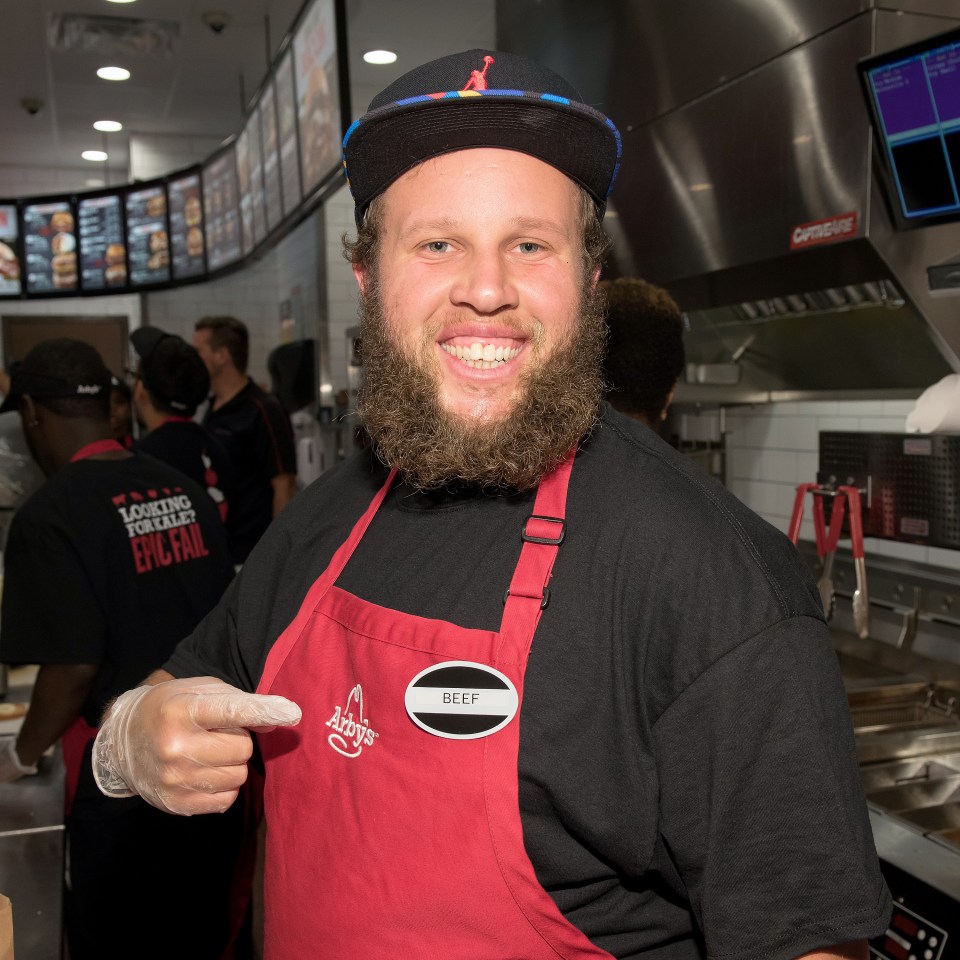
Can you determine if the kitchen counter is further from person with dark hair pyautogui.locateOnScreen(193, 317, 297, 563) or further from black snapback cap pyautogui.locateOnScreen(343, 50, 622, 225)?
person with dark hair pyautogui.locateOnScreen(193, 317, 297, 563)

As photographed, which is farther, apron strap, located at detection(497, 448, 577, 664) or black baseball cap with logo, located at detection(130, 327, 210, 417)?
black baseball cap with logo, located at detection(130, 327, 210, 417)

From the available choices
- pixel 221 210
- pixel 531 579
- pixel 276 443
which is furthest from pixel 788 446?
pixel 221 210

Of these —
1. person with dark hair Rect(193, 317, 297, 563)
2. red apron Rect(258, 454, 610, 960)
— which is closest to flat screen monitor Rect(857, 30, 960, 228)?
red apron Rect(258, 454, 610, 960)

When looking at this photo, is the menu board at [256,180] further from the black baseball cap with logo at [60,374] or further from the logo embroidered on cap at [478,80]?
the logo embroidered on cap at [478,80]

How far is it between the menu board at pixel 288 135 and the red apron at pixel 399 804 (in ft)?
12.0

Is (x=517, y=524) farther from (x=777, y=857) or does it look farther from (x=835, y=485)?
(x=835, y=485)

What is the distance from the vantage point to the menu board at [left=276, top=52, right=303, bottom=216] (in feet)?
14.0

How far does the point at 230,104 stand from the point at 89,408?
5.15 meters

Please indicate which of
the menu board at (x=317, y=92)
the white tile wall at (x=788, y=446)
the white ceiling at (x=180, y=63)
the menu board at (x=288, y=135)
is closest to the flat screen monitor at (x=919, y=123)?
the white tile wall at (x=788, y=446)

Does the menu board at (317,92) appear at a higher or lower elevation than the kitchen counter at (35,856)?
higher

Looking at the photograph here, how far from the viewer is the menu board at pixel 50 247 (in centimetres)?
662

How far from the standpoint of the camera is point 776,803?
0.79 meters

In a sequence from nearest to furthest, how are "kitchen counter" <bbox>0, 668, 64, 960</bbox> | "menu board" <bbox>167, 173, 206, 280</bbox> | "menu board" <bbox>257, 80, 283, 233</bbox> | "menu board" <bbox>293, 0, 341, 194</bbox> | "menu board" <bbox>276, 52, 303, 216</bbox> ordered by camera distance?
"kitchen counter" <bbox>0, 668, 64, 960</bbox>, "menu board" <bbox>293, 0, 341, 194</bbox>, "menu board" <bbox>276, 52, 303, 216</bbox>, "menu board" <bbox>257, 80, 283, 233</bbox>, "menu board" <bbox>167, 173, 206, 280</bbox>

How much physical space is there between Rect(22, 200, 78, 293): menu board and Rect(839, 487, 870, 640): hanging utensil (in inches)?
230
